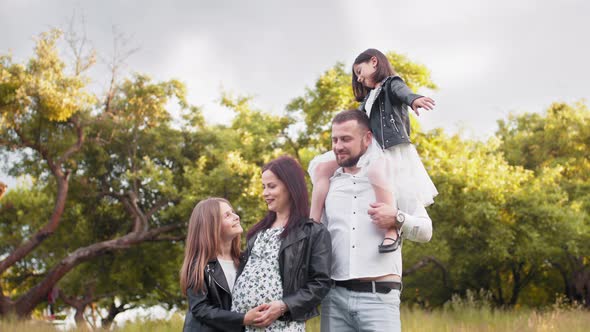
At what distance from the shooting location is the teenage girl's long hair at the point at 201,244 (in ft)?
12.4

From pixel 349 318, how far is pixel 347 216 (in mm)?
528

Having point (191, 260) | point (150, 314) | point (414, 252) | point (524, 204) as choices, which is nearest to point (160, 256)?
point (414, 252)

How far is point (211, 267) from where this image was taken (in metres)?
3.80

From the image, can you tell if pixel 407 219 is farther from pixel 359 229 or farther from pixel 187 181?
pixel 187 181

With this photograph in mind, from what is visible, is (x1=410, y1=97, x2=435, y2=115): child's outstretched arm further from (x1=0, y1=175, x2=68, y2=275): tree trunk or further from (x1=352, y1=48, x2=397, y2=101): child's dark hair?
Result: (x1=0, y1=175, x2=68, y2=275): tree trunk

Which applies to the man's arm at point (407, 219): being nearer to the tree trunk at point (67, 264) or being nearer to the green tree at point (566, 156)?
the tree trunk at point (67, 264)

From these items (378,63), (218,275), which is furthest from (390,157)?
(218,275)

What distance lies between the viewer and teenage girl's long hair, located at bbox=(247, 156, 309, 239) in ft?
11.6

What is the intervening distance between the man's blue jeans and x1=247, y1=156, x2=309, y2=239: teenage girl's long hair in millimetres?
445

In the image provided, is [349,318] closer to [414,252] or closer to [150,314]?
[150,314]

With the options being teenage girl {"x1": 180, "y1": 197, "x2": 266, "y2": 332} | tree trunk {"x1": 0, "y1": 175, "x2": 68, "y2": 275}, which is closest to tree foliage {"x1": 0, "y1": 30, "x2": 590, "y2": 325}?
tree trunk {"x1": 0, "y1": 175, "x2": 68, "y2": 275}

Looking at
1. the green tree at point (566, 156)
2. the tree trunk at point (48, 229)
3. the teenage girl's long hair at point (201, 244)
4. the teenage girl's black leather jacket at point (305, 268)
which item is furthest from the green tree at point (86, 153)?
the teenage girl's black leather jacket at point (305, 268)

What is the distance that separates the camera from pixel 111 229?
23.2 m

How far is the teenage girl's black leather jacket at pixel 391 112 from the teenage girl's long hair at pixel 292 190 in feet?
1.62
